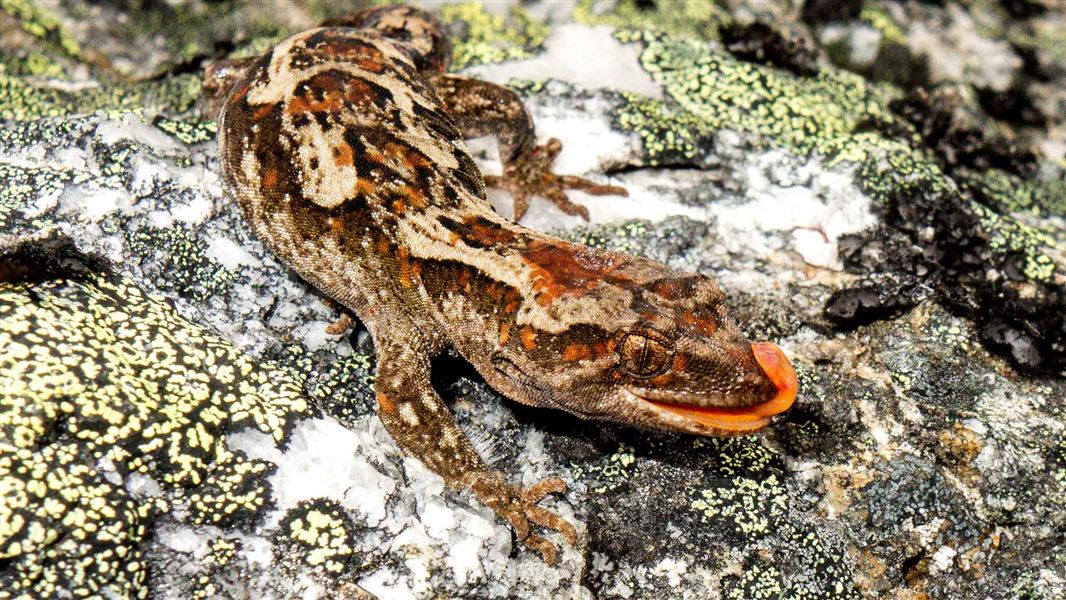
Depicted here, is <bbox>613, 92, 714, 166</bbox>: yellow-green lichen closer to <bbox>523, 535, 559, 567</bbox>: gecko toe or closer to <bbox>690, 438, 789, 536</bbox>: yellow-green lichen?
<bbox>690, 438, 789, 536</bbox>: yellow-green lichen

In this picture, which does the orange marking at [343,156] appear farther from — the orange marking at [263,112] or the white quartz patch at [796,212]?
the white quartz patch at [796,212]

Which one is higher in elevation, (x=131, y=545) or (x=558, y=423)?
(x=131, y=545)

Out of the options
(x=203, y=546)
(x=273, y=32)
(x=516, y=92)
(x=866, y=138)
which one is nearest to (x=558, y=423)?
(x=203, y=546)

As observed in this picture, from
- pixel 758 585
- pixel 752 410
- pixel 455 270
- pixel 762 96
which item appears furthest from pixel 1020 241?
pixel 455 270

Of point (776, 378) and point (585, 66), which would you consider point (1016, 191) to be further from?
point (776, 378)

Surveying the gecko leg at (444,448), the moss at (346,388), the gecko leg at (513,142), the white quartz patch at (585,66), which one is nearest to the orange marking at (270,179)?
the moss at (346,388)

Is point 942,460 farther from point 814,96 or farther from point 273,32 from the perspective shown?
point 273,32

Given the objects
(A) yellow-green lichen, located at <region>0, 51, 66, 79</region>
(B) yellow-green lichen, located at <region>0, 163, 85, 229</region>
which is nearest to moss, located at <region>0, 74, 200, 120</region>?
(A) yellow-green lichen, located at <region>0, 51, 66, 79</region>
